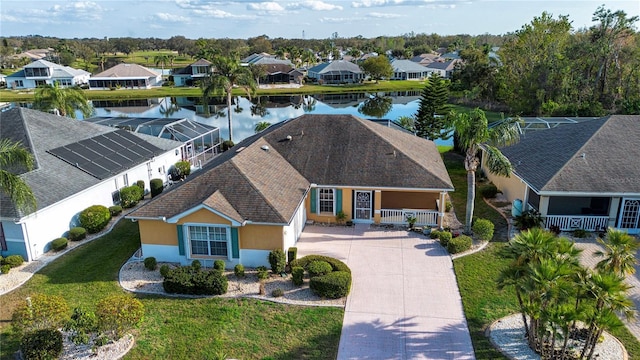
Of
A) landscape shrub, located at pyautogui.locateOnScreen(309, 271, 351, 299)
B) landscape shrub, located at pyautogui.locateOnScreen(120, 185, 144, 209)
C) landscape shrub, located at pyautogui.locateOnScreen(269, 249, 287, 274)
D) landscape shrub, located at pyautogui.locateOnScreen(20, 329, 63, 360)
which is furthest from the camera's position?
landscape shrub, located at pyautogui.locateOnScreen(120, 185, 144, 209)

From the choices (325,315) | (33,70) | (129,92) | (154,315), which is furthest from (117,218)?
(33,70)


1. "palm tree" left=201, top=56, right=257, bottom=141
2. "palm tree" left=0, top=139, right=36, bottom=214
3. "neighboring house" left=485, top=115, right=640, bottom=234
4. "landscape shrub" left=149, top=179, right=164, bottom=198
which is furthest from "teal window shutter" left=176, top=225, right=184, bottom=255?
"palm tree" left=201, top=56, right=257, bottom=141

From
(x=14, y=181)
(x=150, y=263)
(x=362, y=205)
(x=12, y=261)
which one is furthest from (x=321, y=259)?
(x=12, y=261)

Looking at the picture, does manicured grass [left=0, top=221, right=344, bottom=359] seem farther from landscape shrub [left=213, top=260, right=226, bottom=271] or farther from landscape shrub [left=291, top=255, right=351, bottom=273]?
landscape shrub [left=291, top=255, right=351, bottom=273]

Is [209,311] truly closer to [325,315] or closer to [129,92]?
[325,315]

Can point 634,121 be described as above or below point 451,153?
above

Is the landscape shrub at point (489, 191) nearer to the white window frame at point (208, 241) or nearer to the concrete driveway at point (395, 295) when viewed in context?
the concrete driveway at point (395, 295)
